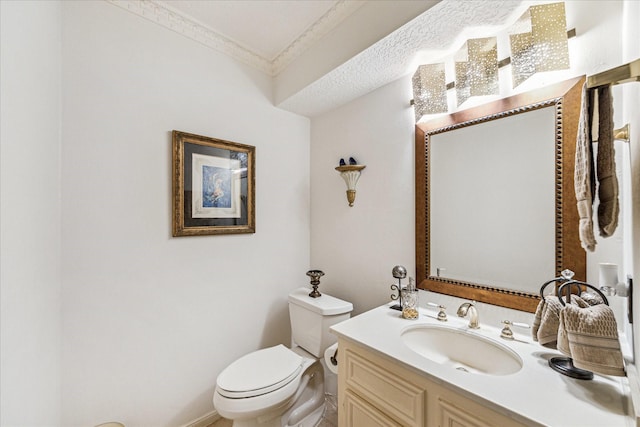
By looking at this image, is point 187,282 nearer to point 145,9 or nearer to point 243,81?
point 243,81

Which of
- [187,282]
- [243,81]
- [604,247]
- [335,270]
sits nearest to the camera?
[604,247]

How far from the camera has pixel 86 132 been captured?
128 cm

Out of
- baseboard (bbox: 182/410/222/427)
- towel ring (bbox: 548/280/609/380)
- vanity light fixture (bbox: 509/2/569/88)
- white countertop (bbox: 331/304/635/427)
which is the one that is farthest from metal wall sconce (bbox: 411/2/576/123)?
baseboard (bbox: 182/410/222/427)

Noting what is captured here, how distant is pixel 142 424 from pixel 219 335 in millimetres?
553

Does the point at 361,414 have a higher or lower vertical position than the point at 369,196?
lower

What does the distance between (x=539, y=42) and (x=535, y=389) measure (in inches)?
50.1

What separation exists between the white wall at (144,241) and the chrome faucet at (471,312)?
51.7 inches

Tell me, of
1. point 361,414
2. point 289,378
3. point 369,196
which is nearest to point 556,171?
point 369,196

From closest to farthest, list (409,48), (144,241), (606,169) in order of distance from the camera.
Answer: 1. (606,169)
2. (409,48)
3. (144,241)

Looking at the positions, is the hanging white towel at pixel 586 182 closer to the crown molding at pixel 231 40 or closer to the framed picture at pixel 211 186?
the crown molding at pixel 231 40

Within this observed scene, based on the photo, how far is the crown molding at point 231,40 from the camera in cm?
143

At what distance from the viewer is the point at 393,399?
981 millimetres

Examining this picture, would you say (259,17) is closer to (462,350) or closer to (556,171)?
(556,171)

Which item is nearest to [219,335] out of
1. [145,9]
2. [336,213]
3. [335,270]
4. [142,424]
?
[142,424]
